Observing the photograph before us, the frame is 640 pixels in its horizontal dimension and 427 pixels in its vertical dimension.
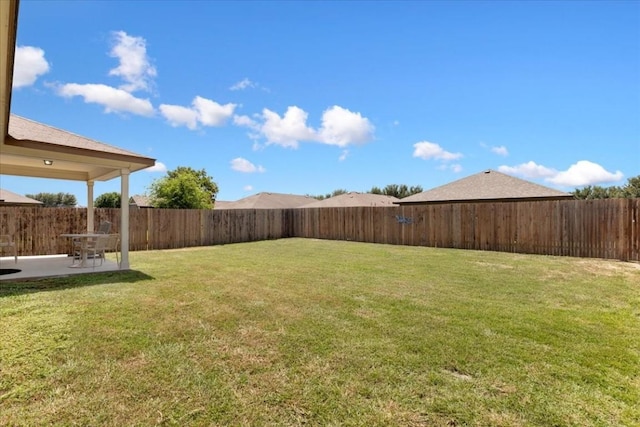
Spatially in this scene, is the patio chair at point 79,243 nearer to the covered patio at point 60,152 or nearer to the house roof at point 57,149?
the covered patio at point 60,152

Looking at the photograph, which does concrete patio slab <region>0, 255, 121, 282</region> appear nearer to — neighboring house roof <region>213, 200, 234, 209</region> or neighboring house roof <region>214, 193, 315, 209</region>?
neighboring house roof <region>214, 193, 315, 209</region>

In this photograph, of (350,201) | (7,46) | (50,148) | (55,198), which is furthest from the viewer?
(55,198)

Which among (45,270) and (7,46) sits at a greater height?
(7,46)

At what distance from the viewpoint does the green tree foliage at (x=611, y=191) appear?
32444mm

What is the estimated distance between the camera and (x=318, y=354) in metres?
3.21

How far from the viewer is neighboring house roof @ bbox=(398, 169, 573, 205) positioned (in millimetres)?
16312

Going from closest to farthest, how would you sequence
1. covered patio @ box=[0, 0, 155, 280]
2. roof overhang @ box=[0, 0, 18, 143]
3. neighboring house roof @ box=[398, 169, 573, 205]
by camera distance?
roof overhang @ box=[0, 0, 18, 143] → covered patio @ box=[0, 0, 155, 280] → neighboring house roof @ box=[398, 169, 573, 205]

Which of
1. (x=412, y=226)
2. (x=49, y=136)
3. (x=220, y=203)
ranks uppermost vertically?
(x=220, y=203)

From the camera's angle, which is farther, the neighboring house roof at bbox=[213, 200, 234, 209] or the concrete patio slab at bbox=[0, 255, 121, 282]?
the neighboring house roof at bbox=[213, 200, 234, 209]

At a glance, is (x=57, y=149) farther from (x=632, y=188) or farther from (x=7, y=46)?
(x=632, y=188)

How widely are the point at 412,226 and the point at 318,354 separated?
39.4ft

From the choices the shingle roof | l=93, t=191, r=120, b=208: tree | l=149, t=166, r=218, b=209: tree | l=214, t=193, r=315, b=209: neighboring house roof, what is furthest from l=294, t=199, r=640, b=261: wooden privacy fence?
l=93, t=191, r=120, b=208: tree

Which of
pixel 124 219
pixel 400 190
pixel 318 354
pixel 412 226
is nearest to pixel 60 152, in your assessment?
pixel 124 219

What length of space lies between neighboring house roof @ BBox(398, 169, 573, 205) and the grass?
11476mm
